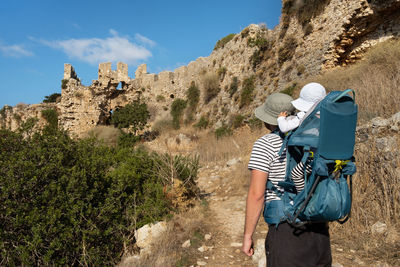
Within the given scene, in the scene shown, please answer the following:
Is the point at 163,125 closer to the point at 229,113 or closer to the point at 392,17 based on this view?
the point at 229,113

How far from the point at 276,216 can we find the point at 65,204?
2733 millimetres

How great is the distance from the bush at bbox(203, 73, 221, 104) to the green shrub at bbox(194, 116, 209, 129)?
160 cm

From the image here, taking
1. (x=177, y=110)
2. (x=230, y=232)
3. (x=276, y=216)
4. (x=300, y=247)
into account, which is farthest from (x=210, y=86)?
(x=300, y=247)

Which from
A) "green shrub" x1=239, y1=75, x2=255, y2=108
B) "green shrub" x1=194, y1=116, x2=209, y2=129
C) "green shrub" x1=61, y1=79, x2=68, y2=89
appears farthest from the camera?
"green shrub" x1=61, y1=79, x2=68, y2=89

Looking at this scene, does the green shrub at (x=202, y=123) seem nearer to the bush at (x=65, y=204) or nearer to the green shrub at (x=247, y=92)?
the green shrub at (x=247, y=92)

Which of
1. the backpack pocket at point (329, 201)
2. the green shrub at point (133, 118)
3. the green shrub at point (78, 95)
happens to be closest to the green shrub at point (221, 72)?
the green shrub at point (133, 118)

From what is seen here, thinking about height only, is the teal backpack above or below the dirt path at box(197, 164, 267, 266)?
above

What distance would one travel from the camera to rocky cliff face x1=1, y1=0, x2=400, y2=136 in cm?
862

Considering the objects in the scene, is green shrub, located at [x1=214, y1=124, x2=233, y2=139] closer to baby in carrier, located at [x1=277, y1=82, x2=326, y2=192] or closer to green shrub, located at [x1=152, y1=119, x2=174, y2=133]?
green shrub, located at [x1=152, y1=119, x2=174, y2=133]

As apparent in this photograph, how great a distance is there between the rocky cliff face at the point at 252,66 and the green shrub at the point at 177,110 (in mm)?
1017

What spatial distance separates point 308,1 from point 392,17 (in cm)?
379

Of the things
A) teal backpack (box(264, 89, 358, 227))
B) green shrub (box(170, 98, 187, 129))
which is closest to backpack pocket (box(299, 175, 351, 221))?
teal backpack (box(264, 89, 358, 227))

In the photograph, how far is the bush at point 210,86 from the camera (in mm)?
16812

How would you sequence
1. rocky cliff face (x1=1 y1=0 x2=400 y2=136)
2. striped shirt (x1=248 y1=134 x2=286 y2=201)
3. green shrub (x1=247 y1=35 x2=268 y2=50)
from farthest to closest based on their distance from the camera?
green shrub (x1=247 y1=35 x2=268 y2=50), rocky cliff face (x1=1 y1=0 x2=400 y2=136), striped shirt (x1=248 y1=134 x2=286 y2=201)
